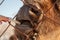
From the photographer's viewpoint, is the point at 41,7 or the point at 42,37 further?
the point at 42,37

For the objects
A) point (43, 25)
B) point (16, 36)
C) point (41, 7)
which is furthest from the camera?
point (16, 36)

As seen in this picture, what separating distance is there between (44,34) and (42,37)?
32 mm

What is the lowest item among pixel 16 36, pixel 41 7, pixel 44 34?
pixel 16 36

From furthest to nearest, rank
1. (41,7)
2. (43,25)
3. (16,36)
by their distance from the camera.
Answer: (16,36), (43,25), (41,7)

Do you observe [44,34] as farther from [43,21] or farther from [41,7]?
[41,7]

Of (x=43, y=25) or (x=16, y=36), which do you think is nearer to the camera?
(x=43, y=25)

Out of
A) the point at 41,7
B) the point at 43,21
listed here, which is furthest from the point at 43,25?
the point at 41,7

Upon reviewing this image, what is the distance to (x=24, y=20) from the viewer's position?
7.28 ft

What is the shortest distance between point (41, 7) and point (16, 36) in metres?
0.44

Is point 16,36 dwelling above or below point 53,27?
below

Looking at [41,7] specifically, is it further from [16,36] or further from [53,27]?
[16,36]

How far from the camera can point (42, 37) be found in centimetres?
215

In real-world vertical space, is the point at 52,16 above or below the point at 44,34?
above

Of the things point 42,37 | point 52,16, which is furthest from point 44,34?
point 52,16
